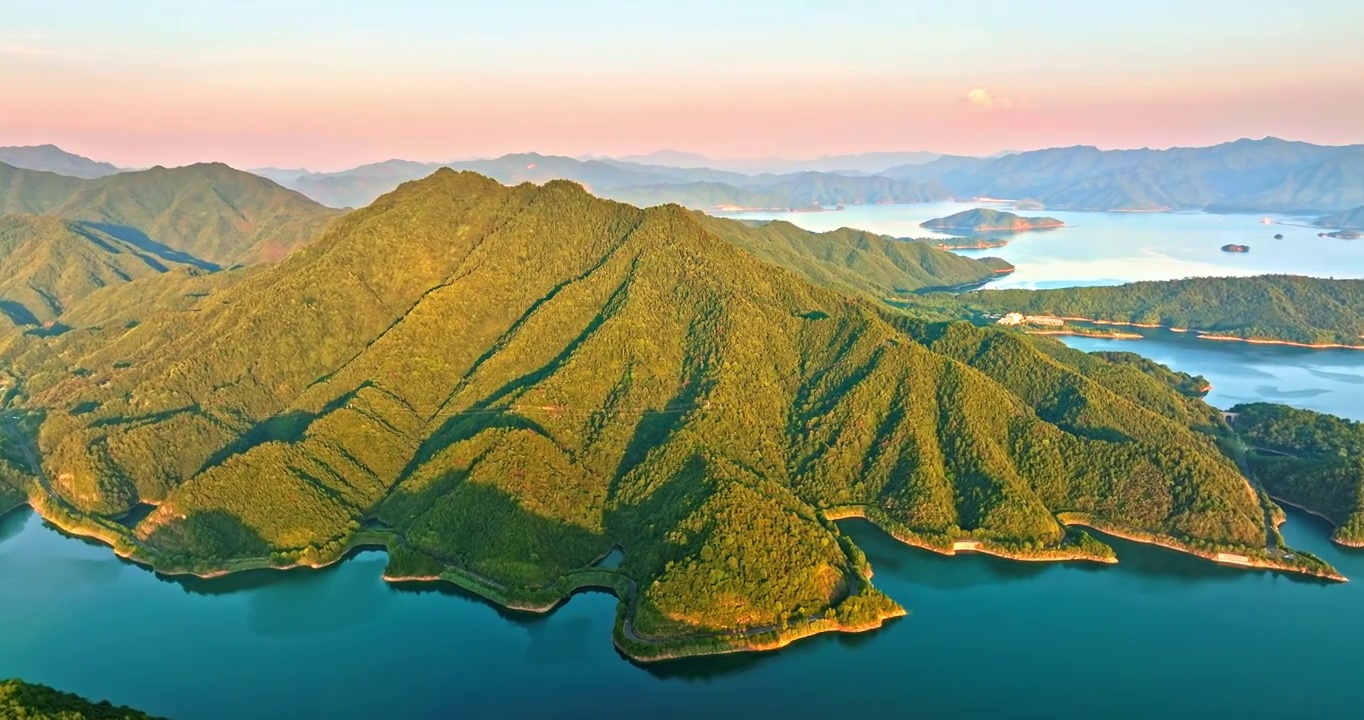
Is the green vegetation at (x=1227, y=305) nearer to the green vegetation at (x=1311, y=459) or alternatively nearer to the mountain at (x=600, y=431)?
the mountain at (x=600, y=431)

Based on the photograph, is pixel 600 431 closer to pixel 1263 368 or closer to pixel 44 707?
pixel 44 707

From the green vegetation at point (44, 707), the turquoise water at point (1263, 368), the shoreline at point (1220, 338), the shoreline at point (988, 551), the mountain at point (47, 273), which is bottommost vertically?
the shoreline at point (988, 551)

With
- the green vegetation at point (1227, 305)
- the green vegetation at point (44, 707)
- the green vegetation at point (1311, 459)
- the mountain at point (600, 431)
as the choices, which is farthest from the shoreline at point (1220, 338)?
the green vegetation at point (44, 707)

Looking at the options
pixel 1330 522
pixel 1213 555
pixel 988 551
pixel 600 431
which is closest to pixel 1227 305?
pixel 1330 522

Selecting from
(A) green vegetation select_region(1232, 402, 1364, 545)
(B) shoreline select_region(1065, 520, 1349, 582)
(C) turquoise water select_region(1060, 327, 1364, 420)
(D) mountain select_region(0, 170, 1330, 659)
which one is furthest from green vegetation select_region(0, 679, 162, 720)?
(C) turquoise water select_region(1060, 327, 1364, 420)

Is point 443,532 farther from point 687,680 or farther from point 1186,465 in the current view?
point 1186,465

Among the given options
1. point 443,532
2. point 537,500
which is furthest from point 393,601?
point 537,500
